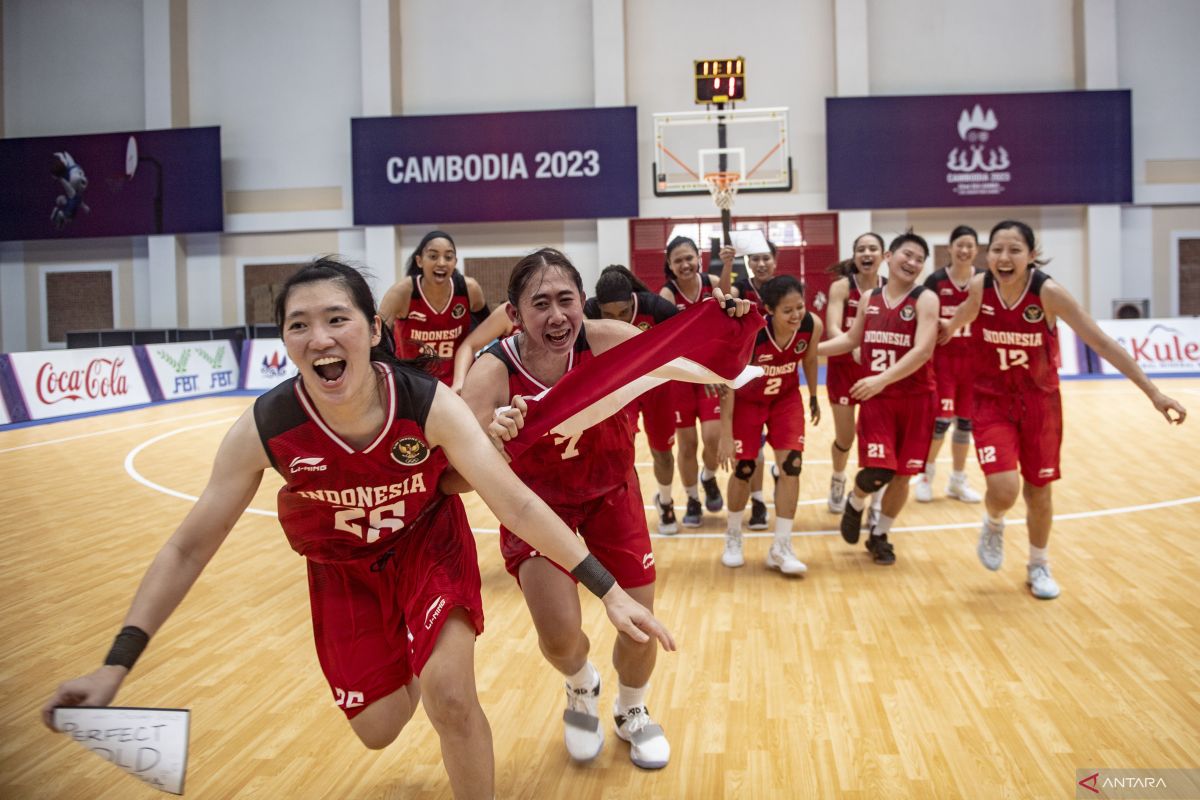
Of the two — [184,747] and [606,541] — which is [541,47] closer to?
[606,541]

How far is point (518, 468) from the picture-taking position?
341 centimetres

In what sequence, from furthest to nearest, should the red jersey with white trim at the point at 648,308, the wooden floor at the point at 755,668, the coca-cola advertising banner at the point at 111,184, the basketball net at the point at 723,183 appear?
the coca-cola advertising banner at the point at 111,184 < the basketball net at the point at 723,183 < the red jersey with white trim at the point at 648,308 < the wooden floor at the point at 755,668

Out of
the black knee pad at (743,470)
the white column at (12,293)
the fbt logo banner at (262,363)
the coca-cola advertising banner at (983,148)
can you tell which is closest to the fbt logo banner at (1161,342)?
the coca-cola advertising banner at (983,148)

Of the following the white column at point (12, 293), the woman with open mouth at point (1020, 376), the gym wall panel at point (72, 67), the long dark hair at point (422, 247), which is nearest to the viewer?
the woman with open mouth at point (1020, 376)

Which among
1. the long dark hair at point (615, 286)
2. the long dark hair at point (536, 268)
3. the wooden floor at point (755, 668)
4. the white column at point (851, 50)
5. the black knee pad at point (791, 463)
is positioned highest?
the white column at point (851, 50)

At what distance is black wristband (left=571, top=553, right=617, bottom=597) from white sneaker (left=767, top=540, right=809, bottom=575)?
11.0 feet

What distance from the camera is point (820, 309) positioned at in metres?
19.7

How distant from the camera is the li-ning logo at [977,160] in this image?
18094 mm

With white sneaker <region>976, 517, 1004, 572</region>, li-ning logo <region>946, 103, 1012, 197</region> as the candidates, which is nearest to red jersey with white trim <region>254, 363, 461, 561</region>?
white sneaker <region>976, 517, 1004, 572</region>

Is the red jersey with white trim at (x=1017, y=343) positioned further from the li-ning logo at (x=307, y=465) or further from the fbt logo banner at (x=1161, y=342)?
the fbt logo banner at (x=1161, y=342)

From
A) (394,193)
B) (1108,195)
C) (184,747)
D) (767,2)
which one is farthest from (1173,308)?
(184,747)

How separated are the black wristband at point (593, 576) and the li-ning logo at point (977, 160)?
18.0 m

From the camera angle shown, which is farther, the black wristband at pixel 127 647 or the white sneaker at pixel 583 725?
the white sneaker at pixel 583 725

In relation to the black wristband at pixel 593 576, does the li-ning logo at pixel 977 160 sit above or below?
above
